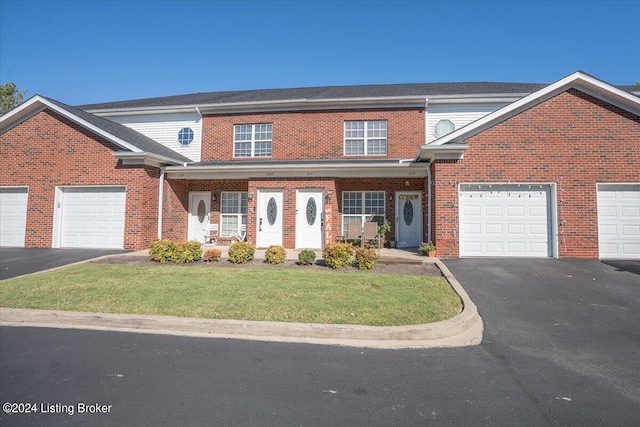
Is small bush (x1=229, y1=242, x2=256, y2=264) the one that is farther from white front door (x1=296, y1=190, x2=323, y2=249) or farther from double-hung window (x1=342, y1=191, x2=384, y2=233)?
double-hung window (x1=342, y1=191, x2=384, y2=233)

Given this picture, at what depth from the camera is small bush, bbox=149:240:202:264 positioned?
10000 mm

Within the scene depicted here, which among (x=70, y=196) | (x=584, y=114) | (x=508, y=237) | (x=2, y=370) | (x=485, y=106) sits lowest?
(x=2, y=370)

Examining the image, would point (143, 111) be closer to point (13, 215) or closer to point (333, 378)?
point (13, 215)

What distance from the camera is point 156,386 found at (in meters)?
3.62

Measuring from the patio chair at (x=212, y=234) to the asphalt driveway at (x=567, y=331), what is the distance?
985 cm

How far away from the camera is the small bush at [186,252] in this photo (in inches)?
393

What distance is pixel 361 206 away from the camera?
1431 cm

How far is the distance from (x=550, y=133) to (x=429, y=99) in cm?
546

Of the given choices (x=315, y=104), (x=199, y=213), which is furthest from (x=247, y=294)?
(x=315, y=104)

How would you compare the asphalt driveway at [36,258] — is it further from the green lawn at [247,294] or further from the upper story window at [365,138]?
the upper story window at [365,138]

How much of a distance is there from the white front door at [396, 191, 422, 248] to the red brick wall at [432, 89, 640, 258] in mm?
3141

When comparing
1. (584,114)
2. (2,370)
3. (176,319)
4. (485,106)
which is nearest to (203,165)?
(176,319)

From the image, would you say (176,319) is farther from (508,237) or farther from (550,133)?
(550,133)

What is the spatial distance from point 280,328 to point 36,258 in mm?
10129
